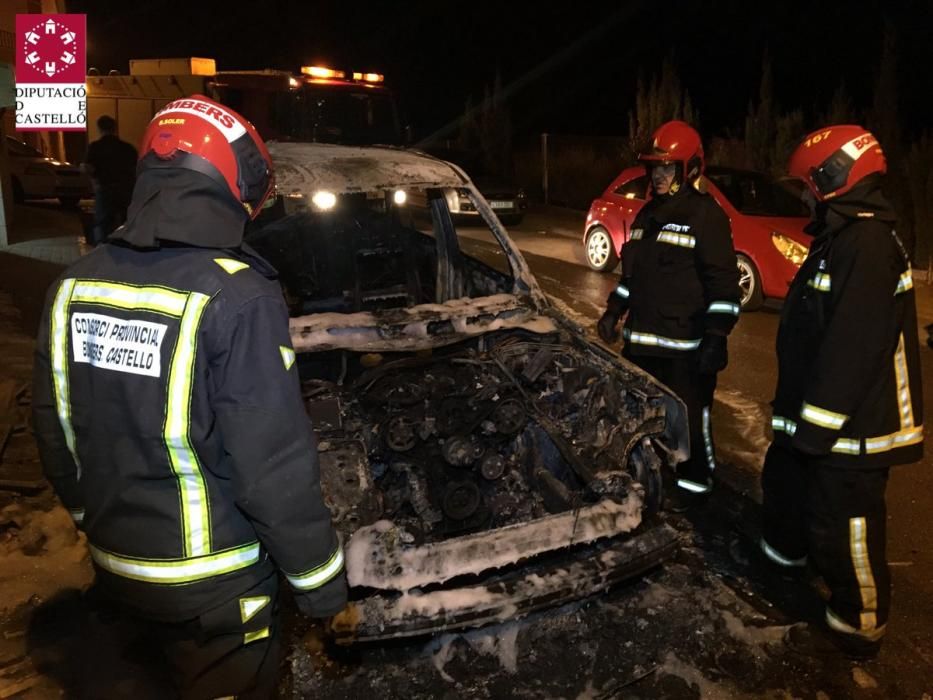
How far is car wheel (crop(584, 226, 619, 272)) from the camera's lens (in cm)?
971

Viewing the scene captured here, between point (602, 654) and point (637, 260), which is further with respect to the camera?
point (637, 260)

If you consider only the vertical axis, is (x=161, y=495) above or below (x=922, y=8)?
below

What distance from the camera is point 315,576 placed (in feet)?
5.91

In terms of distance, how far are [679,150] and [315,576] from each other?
286 centimetres

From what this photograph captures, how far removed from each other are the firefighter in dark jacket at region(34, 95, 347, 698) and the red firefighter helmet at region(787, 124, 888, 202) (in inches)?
80.7

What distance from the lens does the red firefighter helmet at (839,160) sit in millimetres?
2793

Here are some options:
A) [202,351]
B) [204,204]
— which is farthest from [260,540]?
[204,204]

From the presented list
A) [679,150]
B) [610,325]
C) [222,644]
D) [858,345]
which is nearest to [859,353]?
[858,345]

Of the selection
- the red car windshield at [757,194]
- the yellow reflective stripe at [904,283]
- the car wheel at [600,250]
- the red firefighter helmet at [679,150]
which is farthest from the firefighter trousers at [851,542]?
the car wheel at [600,250]

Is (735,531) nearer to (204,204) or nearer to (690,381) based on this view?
(690,381)

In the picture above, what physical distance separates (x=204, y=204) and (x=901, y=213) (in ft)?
36.0

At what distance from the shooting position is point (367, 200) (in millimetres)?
5289

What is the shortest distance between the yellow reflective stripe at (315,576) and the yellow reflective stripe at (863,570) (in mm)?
1993

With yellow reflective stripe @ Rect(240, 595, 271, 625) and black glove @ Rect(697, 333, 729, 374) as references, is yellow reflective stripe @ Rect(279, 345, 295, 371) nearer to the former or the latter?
yellow reflective stripe @ Rect(240, 595, 271, 625)
